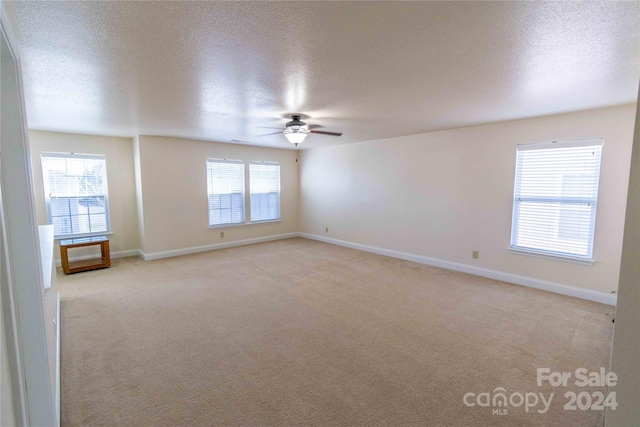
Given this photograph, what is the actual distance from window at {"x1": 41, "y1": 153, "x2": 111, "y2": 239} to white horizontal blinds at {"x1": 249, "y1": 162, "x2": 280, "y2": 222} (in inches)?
114

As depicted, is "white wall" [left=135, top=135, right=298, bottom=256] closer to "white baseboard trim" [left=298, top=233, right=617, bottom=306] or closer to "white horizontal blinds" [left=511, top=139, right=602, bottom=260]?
"white baseboard trim" [left=298, top=233, right=617, bottom=306]

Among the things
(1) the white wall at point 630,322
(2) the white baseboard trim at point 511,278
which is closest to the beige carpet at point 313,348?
(2) the white baseboard trim at point 511,278

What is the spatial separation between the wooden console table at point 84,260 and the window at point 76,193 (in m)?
0.35

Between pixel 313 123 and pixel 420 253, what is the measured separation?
10.1ft

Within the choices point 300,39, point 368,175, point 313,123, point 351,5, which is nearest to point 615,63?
point 351,5

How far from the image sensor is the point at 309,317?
10.8 ft

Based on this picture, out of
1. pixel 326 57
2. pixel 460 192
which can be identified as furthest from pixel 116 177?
pixel 460 192

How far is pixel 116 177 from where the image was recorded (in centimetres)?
568

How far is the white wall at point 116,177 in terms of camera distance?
5.09m

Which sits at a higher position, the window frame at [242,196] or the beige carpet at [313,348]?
the window frame at [242,196]

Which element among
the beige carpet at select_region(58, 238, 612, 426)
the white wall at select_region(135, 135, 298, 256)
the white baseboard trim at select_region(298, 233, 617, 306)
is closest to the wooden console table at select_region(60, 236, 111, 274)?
the beige carpet at select_region(58, 238, 612, 426)

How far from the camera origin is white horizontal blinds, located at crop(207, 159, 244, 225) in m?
6.44

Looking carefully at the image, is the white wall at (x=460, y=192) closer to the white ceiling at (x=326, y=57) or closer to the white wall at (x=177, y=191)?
the white ceiling at (x=326, y=57)

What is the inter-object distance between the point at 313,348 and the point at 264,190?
5.16 metres
